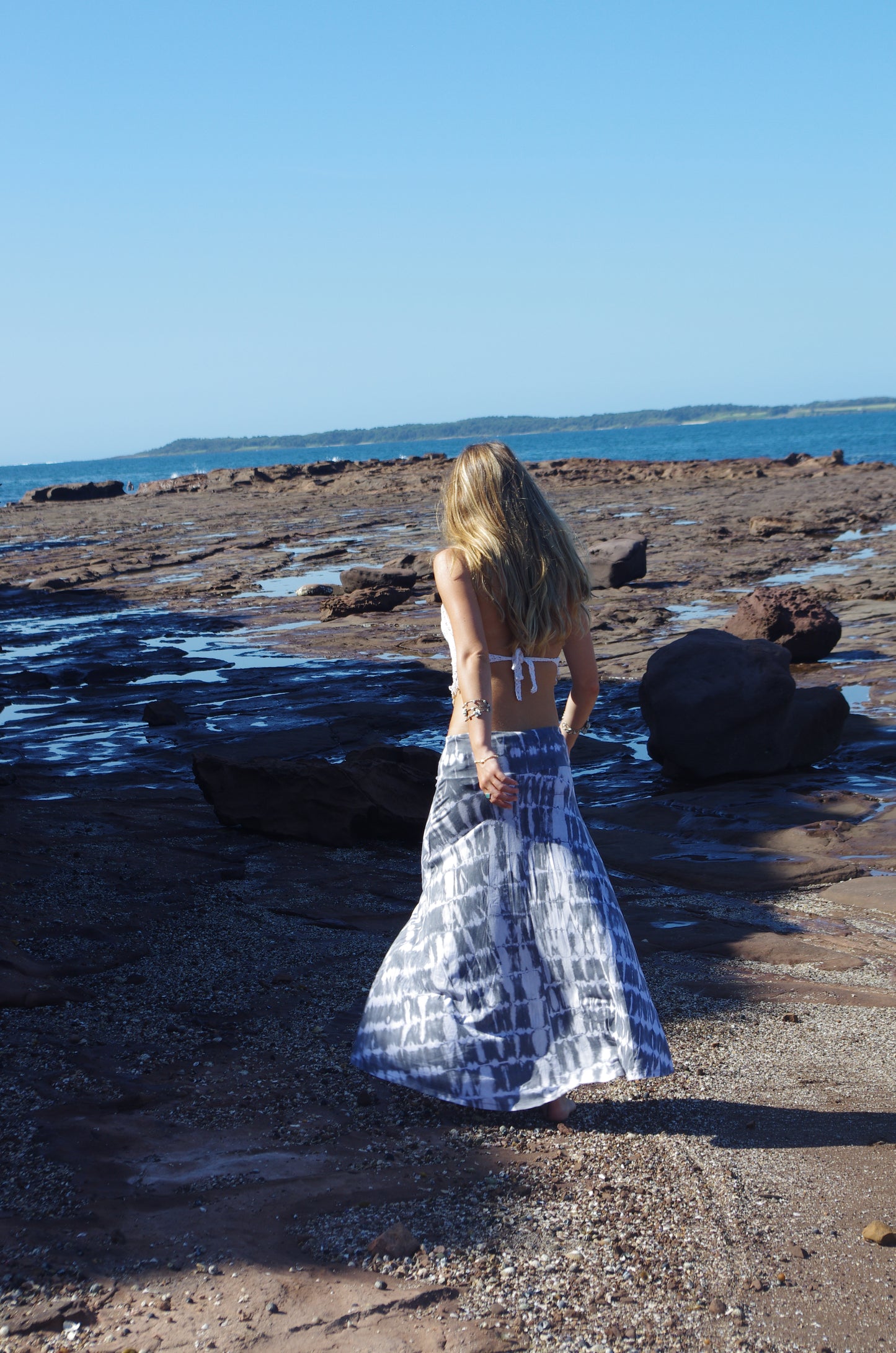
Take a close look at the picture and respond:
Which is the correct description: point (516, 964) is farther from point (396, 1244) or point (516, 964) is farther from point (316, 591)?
point (316, 591)

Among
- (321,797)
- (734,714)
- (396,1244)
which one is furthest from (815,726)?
(396,1244)

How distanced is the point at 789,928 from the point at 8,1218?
366 cm

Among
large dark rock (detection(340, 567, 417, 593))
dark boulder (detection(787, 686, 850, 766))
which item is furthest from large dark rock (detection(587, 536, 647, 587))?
dark boulder (detection(787, 686, 850, 766))

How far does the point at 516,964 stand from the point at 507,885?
215 millimetres

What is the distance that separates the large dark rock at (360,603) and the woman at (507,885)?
1299 cm

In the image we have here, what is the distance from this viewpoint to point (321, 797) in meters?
6.56

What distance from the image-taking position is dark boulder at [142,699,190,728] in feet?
33.3

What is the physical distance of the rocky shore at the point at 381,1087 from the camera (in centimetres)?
246

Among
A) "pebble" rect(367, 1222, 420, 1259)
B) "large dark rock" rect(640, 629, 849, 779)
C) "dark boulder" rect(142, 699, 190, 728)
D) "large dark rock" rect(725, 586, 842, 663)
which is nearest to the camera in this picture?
"pebble" rect(367, 1222, 420, 1259)

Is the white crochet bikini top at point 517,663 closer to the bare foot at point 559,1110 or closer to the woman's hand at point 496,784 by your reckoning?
the woman's hand at point 496,784

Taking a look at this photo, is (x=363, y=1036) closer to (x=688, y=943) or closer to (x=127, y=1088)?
(x=127, y=1088)

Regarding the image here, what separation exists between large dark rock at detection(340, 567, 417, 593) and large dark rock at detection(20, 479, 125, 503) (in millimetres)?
39550

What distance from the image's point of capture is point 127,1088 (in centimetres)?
346

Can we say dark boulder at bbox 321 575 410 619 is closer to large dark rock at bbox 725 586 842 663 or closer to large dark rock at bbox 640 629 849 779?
large dark rock at bbox 725 586 842 663
